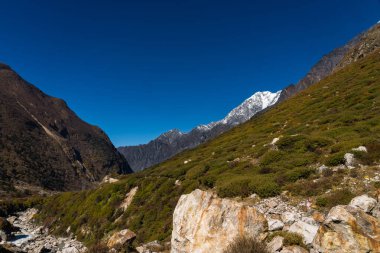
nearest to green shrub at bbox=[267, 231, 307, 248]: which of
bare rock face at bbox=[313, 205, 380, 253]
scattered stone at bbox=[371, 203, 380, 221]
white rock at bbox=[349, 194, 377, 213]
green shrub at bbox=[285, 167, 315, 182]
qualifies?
bare rock face at bbox=[313, 205, 380, 253]

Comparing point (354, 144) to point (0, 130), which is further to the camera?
point (0, 130)

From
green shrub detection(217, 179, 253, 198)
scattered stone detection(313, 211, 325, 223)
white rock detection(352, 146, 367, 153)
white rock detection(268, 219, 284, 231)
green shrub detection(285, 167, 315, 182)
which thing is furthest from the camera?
white rock detection(352, 146, 367, 153)

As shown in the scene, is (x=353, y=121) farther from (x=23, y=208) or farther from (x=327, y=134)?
(x=23, y=208)

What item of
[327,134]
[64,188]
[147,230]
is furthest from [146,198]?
[64,188]

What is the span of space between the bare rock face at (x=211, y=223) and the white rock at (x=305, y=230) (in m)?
1.36

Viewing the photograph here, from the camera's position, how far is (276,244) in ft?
37.3

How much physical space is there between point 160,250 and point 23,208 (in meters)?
81.2

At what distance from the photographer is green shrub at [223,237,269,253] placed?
11065mm

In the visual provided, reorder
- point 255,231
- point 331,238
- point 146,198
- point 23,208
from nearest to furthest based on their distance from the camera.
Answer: point 331,238
point 255,231
point 146,198
point 23,208

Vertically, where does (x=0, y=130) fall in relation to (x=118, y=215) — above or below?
above

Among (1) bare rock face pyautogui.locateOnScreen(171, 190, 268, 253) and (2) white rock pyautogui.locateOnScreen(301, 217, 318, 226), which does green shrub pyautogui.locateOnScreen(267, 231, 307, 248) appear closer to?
(2) white rock pyautogui.locateOnScreen(301, 217, 318, 226)

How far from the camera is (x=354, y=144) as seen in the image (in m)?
19.3

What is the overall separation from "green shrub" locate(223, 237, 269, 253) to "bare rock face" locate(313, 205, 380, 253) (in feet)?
6.29

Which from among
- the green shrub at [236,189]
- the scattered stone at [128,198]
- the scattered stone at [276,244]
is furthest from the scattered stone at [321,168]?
the scattered stone at [128,198]
